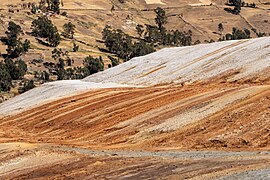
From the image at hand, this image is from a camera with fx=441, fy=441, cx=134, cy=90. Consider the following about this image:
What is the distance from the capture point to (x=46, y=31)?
5930 inches

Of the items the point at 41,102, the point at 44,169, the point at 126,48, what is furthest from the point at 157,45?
the point at 44,169

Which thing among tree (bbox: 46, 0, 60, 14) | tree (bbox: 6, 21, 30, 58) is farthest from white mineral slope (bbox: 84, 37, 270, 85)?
tree (bbox: 46, 0, 60, 14)

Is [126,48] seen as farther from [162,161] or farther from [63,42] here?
[162,161]

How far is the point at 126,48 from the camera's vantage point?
495 feet

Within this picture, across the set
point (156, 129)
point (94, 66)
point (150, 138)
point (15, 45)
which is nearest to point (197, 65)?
point (156, 129)

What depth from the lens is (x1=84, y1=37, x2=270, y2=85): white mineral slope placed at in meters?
46.4

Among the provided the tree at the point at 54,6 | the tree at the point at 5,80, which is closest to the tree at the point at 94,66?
the tree at the point at 5,80

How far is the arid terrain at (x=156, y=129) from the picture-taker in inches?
852

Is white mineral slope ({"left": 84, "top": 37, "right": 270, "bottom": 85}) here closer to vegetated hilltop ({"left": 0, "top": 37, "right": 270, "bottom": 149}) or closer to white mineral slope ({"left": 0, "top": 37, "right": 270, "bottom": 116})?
white mineral slope ({"left": 0, "top": 37, "right": 270, "bottom": 116})

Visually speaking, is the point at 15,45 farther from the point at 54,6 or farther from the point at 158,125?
the point at 158,125

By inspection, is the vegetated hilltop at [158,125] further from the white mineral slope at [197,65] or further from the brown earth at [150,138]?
the white mineral slope at [197,65]

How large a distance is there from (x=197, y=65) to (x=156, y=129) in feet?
90.1

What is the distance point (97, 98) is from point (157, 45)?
12966 centimetres

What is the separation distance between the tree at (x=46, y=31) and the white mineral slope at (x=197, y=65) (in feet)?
250
